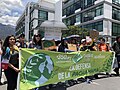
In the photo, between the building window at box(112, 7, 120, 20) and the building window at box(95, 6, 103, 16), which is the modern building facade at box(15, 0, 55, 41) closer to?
the building window at box(95, 6, 103, 16)

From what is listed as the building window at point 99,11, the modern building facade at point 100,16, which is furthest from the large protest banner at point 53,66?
the building window at point 99,11

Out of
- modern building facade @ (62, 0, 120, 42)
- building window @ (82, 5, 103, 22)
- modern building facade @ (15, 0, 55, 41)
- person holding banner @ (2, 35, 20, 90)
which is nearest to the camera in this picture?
person holding banner @ (2, 35, 20, 90)

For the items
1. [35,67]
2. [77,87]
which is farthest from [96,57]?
[35,67]

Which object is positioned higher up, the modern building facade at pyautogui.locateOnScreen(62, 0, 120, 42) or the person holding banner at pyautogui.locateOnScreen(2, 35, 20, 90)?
the modern building facade at pyautogui.locateOnScreen(62, 0, 120, 42)

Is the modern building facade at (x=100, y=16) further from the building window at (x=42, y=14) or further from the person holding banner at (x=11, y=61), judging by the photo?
the person holding banner at (x=11, y=61)

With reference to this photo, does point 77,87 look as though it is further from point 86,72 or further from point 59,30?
point 59,30

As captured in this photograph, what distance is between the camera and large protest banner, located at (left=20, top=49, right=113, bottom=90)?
15.0ft

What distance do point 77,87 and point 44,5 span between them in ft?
173

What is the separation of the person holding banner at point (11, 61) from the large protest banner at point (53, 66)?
193mm

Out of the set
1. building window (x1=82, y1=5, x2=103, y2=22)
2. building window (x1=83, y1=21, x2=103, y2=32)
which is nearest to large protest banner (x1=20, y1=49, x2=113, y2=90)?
building window (x1=83, y1=21, x2=103, y2=32)

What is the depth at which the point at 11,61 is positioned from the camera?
164 inches

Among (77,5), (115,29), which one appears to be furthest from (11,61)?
(77,5)

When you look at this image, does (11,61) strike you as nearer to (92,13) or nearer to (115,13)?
(92,13)

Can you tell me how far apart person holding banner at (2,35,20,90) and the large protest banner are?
193mm
